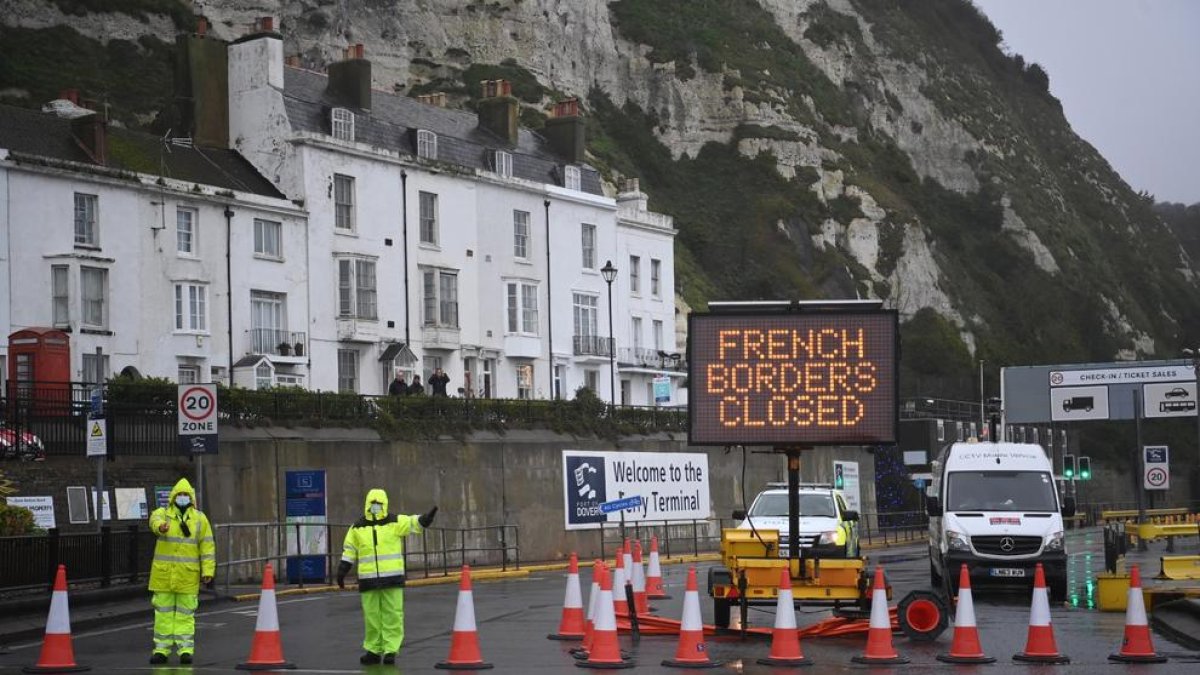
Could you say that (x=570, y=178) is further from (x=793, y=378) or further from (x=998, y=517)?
(x=793, y=378)

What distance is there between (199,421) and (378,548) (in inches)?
549

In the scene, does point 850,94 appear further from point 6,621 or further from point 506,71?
point 6,621

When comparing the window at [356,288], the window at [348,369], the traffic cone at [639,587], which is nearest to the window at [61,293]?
the window at [356,288]

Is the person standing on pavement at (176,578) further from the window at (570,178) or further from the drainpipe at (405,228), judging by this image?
the window at (570,178)

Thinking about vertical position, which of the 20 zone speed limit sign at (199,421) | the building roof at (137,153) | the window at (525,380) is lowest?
the 20 zone speed limit sign at (199,421)

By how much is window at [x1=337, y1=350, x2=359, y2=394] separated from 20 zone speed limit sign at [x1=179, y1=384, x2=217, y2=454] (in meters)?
25.7

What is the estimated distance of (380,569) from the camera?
17328 millimetres

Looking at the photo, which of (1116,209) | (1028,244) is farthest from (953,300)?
(1116,209)

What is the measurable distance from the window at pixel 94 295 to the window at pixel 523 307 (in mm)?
17624

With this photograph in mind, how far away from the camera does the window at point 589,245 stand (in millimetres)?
67812

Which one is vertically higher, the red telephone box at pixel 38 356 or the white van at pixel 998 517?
the red telephone box at pixel 38 356

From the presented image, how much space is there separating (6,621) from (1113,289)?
12913 centimetres

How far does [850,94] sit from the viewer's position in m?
136

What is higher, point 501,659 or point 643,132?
point 643,132
